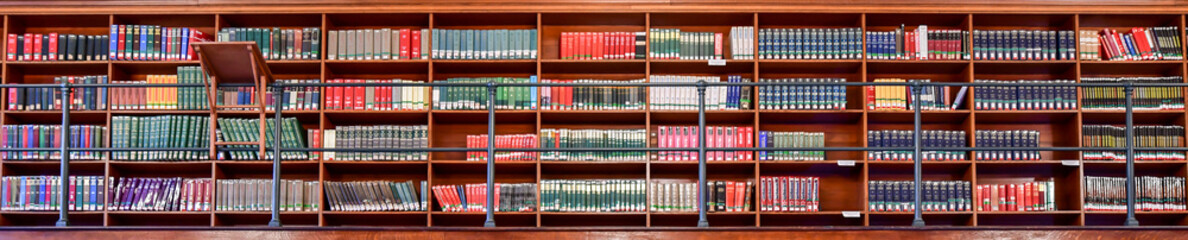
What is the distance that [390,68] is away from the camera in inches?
229

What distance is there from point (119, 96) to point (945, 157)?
4.15 meters

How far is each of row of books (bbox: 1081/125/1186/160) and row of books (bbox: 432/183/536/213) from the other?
9.12ft

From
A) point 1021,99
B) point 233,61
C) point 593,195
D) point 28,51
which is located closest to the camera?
point 233,61

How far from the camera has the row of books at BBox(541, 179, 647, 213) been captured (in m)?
5.46

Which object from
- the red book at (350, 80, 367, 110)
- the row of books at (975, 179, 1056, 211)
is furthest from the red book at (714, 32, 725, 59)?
the red book at (350, 80, 367, 110)

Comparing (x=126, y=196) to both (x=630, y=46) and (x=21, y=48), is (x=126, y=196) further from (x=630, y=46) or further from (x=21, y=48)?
(x=630, y=46)

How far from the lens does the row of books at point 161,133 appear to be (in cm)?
554

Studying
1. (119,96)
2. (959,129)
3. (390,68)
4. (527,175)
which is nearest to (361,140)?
(390,68)

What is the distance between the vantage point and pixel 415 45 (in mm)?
5652

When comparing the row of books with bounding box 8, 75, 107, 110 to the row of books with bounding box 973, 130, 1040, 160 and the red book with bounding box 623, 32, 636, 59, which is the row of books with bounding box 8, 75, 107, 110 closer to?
the red book with bounding box 623, 32, 636, 59

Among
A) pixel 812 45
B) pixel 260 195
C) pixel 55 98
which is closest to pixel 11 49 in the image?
pixel 55 98

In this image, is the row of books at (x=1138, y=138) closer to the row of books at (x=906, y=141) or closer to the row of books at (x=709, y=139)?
the row of books at (x=906, y=141)

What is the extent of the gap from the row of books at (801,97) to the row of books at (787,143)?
0.46 ft

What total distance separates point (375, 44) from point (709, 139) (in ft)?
5.73
